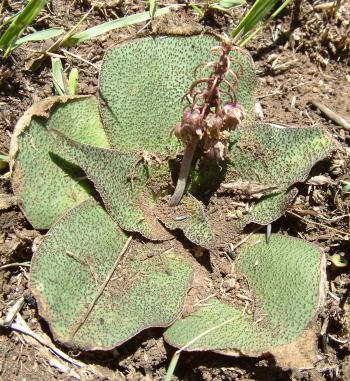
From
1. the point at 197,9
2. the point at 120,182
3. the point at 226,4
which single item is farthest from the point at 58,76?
the point at 226,4

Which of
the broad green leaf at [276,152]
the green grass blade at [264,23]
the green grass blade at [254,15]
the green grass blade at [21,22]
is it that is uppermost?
the green grass blade at [21,22]

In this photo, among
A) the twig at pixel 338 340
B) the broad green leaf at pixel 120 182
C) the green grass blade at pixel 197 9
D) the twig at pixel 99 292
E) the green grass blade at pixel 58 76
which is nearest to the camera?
the twig at pixel 99 292

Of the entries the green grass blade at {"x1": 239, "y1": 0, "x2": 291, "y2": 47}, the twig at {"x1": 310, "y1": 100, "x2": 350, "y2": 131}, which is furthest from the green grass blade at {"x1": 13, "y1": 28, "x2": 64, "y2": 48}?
the twig at {"x1": 310, "y1": 100, "x2": 350, "y2": 131}

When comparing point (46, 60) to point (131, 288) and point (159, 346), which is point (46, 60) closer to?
point (131, 288)

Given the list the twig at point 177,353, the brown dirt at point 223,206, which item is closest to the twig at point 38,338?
the brown dirt at point 223,206

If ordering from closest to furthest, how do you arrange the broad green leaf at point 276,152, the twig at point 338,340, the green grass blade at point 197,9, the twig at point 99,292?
1. the twig at point 99,292
2. the broad green leaf at point 276,152
3. the twig at point 338,340
4. the green grass blade at point 197,9

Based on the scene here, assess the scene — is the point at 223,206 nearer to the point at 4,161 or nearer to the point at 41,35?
the point at 4,161

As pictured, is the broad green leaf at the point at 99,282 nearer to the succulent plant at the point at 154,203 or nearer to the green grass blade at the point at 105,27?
the succulent plant at the point at 154,203
